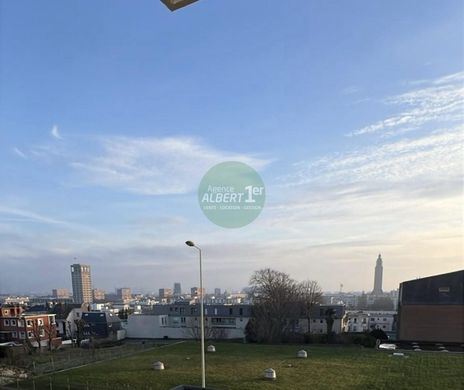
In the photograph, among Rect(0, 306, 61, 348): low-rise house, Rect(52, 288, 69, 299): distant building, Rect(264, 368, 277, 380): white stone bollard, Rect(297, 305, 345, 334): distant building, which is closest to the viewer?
Rect(264, 368, 277, 380): white stone bollard

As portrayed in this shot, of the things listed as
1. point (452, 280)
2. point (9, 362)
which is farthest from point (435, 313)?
point (9, 362)

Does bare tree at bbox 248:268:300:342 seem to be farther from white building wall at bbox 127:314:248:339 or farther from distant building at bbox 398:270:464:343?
distant building at bbox 398:270:464:343

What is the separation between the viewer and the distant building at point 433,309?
19.6m

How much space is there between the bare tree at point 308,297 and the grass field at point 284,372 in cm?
1040

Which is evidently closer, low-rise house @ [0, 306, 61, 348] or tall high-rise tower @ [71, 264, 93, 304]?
low-rise house @ [0, 306, 61, 348]

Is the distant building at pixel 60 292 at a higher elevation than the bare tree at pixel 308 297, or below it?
below

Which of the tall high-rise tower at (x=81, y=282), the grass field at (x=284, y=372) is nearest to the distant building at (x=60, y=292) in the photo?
the tall high-rise tower at (x=81, y=282)

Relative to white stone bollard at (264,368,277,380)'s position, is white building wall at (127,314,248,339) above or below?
below

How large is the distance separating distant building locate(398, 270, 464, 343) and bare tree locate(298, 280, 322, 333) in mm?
9876

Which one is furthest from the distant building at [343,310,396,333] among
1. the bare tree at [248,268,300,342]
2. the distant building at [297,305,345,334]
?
the bare tree at [248,268,300,342]

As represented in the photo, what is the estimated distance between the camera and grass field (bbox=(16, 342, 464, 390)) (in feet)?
43.6

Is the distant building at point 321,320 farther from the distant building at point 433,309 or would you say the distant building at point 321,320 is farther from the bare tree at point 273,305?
the distant building at point 433,309

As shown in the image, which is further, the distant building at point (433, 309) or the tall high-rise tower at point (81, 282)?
the tall high-rise tower at point (81, 282)

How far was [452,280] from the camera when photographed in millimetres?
19703
